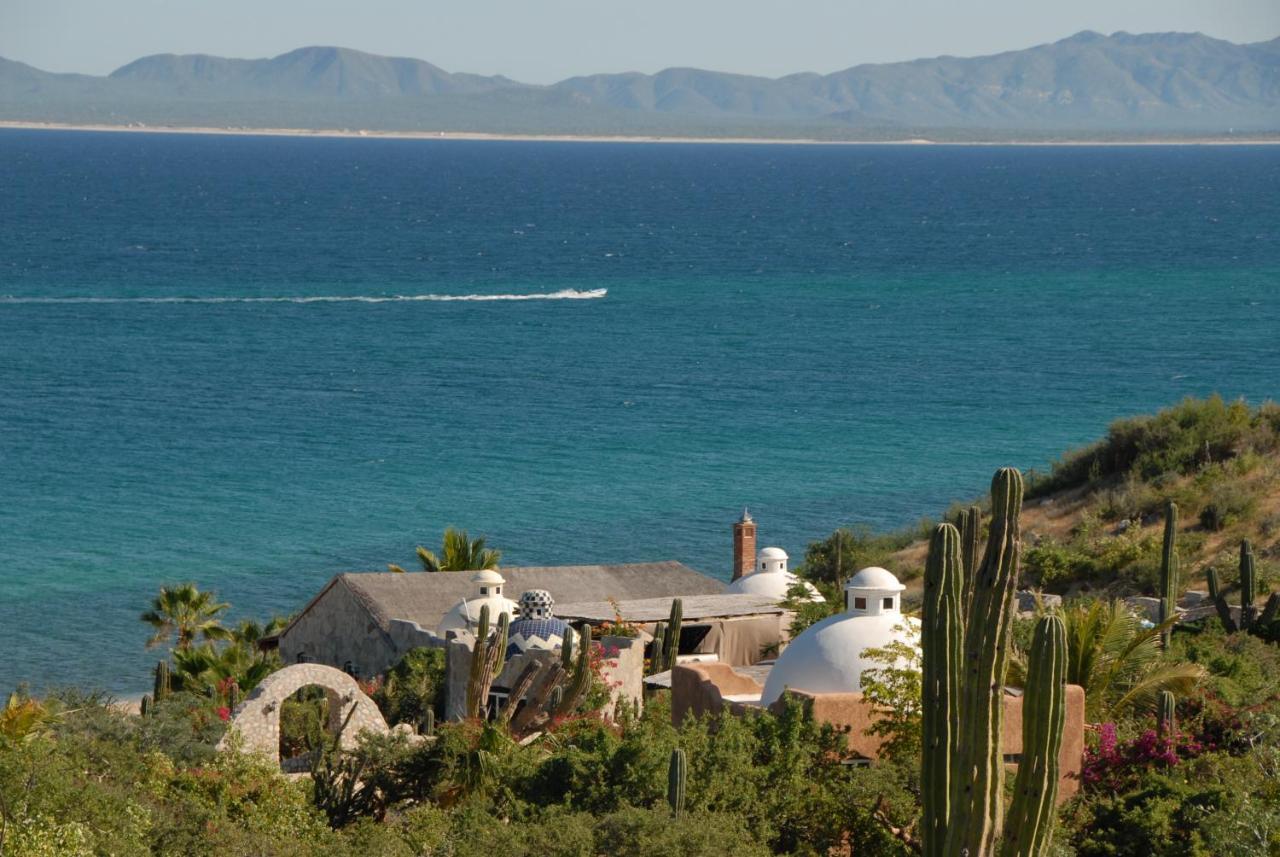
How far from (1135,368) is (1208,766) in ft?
227

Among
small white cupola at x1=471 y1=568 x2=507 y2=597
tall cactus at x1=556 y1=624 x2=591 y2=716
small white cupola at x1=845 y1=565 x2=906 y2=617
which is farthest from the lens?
small white cupola at x1=471 y1=568 x2=507 y2=597

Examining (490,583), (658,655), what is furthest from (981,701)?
(490,583)

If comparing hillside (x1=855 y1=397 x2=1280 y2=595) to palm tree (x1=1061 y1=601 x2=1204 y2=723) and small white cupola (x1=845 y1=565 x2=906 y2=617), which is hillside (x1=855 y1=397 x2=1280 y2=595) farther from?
small white cupola (x1=845 y1=565 x2=906 y2=617)

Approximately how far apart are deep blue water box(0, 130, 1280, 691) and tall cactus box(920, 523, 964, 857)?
30234 millimetres

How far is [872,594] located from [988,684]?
29.5ft

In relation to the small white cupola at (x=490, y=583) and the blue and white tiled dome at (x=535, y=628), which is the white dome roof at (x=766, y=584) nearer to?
the small white cupola at (x=490, y=583)

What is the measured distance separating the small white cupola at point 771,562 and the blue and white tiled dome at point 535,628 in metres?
6.79

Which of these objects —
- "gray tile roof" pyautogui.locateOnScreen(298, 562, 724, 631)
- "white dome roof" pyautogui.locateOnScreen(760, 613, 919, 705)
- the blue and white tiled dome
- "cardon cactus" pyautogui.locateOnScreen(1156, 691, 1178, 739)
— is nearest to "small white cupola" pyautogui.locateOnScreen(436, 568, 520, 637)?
the blue and white tiled dome

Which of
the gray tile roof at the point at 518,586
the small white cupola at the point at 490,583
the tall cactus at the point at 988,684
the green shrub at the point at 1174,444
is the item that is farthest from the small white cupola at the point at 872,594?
the green shrub at the point at 1174,444

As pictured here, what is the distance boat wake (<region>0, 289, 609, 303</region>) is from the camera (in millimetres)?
107125

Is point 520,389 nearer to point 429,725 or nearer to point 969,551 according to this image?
point 429,725

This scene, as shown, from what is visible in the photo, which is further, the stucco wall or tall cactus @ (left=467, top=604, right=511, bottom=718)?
the stucco wall

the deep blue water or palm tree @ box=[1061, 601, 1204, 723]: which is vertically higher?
palm tree @ box=[1061, 601, 1204, 723]

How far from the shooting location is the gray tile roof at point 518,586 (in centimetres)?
3738
